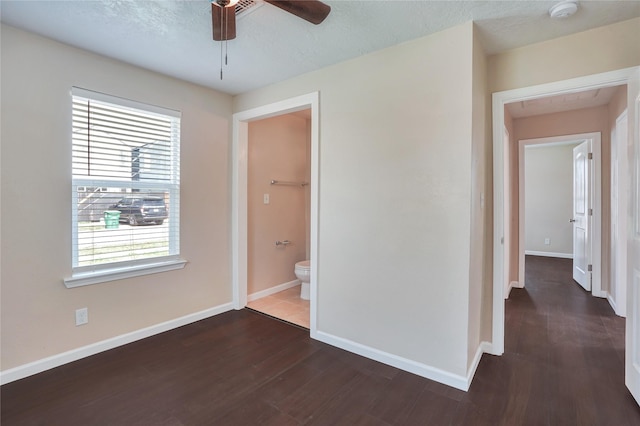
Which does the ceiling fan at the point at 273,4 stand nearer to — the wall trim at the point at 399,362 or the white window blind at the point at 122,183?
Answer: the white window blind at the point at 122,183

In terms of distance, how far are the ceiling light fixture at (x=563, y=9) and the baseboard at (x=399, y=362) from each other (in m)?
2.30

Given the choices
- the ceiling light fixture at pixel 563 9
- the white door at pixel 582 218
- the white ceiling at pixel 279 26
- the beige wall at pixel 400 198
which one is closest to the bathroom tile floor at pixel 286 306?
the beige wall at pixel 400 198

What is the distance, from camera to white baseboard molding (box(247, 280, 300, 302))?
3.74 m

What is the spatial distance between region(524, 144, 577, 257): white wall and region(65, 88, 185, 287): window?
6.43 metres

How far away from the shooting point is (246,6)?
1.78 metres

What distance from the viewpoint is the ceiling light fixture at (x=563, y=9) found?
5.69 ft

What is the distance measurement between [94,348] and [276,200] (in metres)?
2.36

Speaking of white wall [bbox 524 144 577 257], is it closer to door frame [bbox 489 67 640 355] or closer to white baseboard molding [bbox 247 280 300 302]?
door frame [bbox 489 67 640 355]

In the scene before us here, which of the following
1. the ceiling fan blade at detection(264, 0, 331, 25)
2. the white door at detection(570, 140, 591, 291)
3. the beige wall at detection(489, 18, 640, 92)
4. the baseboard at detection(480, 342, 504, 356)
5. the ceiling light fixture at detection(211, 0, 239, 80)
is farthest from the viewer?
the white door at detection(570, 140, 591, 291)

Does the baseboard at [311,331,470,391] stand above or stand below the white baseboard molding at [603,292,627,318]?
below

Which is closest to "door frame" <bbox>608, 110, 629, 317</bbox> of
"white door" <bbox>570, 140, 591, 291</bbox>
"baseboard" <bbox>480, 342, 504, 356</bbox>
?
"white door" <bbox>570, 140, 591, 291</bbox>

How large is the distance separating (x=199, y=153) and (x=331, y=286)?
73.5 inches

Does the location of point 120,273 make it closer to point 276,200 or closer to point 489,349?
point 276,200

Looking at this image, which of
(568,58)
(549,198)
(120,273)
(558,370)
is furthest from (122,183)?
(549,198)
